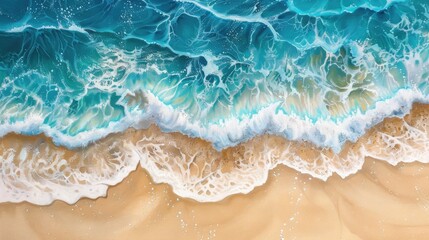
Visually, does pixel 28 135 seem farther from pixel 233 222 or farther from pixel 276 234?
pixel 276 234

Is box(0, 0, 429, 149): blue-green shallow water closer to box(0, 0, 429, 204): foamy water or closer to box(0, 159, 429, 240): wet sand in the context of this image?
box(0, 0, 429, 204): foamy water

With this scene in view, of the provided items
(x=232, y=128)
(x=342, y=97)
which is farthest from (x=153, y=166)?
(x=342, y=97)

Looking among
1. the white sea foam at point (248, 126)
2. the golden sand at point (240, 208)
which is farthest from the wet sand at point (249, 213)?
the white sea foam at point (248, 126)

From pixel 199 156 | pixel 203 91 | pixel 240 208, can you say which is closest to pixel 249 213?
pixel 240 208

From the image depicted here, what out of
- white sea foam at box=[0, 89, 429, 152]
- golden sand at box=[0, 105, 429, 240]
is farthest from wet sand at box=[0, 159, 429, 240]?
white sea foam at box=[0, 89, 429, 152]

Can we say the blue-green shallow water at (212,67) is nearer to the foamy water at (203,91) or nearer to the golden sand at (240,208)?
the foamy water at (203,91)

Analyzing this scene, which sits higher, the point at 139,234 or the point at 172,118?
the point at 172,118
